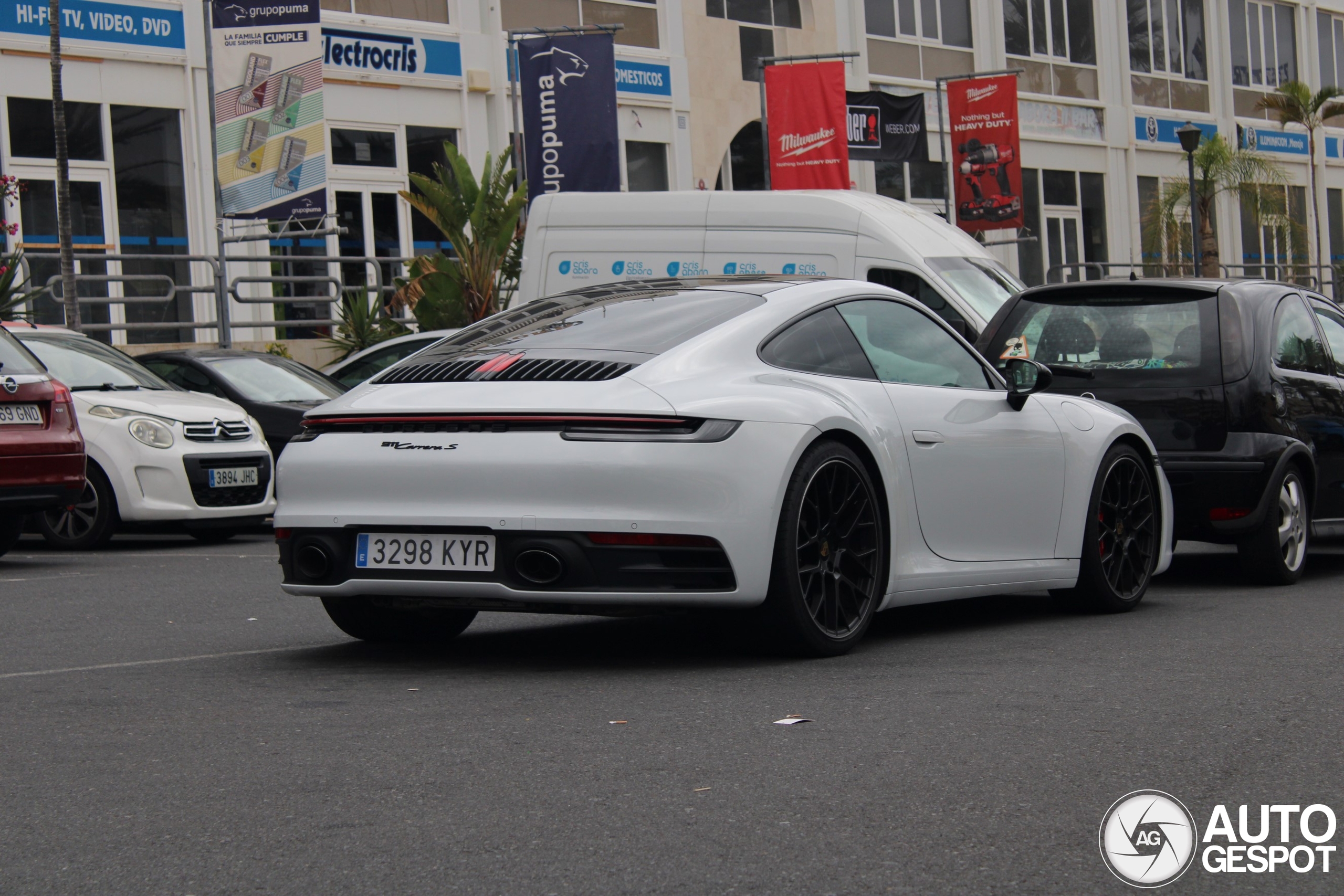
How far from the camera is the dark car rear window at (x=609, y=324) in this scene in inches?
251

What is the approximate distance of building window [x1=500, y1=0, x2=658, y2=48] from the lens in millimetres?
29094

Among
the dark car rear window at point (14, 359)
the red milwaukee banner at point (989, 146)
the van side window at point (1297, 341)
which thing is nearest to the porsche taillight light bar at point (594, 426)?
the van side window at point (1297, 341)

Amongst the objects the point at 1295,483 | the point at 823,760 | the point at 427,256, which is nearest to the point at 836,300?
the point at 823,760

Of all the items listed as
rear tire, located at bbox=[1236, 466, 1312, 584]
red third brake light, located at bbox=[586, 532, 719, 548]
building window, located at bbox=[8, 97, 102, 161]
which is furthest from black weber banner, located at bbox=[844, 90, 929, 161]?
red third brake light, located at bbox=[586, 532, 719, 548]

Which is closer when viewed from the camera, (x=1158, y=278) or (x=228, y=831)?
(x=228, y=831)

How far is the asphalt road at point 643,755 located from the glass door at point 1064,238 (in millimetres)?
33742

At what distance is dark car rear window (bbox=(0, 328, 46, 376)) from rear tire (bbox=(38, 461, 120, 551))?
5.01 feet

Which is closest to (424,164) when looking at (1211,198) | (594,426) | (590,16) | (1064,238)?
(590,16)

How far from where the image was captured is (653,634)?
7.16m

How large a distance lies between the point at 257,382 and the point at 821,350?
386 inches

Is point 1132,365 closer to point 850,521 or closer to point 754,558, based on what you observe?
point 850,521

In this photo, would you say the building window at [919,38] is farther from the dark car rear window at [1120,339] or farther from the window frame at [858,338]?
the window frame at [858,338]

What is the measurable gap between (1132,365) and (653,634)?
133 inches

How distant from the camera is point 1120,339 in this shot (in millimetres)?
9297
